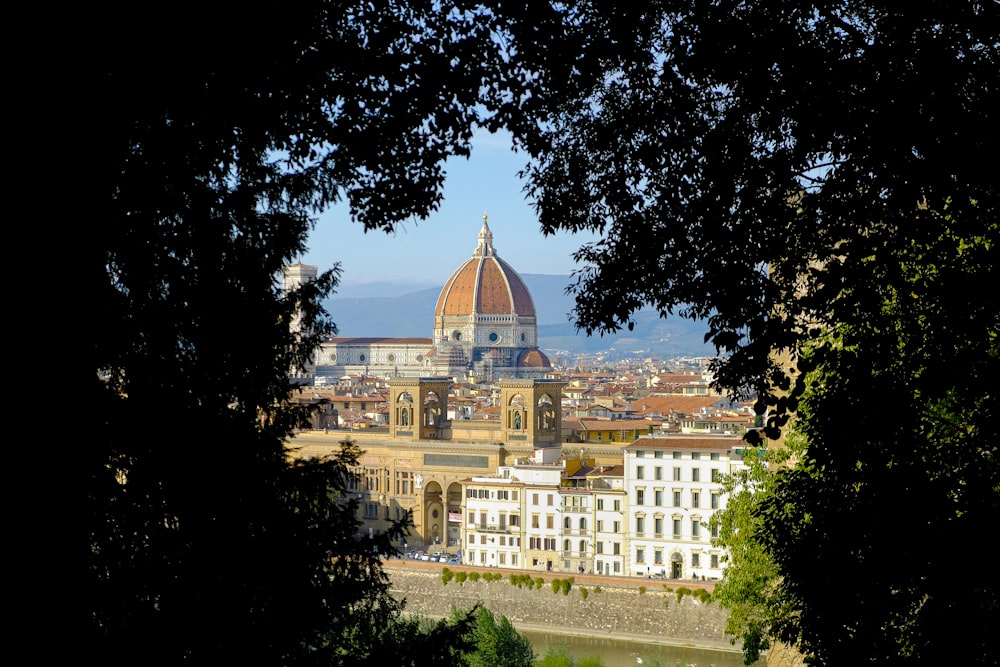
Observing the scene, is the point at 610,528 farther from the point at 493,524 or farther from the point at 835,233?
the point at 835,233

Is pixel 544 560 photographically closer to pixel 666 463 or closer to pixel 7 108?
pixel 666 463

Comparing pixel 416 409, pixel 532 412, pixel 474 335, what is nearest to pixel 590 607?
pixel 532 412

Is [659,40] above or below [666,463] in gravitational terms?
above

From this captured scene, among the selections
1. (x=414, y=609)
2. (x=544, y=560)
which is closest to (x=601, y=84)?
(x=414, y=609)

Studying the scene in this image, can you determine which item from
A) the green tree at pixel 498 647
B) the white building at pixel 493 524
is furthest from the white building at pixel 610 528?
the green tree at pixel 498 647

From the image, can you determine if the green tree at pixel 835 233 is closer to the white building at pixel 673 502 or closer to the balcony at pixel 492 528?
the white building at pixel 673 502
